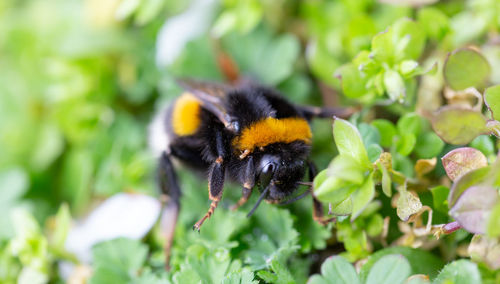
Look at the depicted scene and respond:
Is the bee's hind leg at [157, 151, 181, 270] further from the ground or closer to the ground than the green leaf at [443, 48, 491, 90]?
closer to the ground

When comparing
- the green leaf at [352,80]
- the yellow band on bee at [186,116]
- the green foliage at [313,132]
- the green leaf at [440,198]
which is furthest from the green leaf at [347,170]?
the yellow band on bee at [186,116]

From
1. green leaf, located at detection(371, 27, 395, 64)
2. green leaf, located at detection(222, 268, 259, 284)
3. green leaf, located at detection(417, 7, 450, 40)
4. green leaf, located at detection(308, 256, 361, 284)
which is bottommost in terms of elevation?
green leaf, located at detection(222, 268, 259, 284)

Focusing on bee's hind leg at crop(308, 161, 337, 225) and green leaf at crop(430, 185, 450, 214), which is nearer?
green leaf at crop(430, 185, 450, 214)

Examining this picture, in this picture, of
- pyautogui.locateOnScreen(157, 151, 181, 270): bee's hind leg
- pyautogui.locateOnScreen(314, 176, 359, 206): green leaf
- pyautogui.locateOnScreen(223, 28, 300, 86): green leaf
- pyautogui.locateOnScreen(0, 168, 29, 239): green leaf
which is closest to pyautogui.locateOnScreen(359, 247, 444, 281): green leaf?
pyautogui.locateOnScreen(314, 176, 359, 206): green leaf

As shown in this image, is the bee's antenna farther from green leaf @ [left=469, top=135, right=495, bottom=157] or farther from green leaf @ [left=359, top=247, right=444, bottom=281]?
green leaf @ [left=469, top=135, right=495, bottom=157]

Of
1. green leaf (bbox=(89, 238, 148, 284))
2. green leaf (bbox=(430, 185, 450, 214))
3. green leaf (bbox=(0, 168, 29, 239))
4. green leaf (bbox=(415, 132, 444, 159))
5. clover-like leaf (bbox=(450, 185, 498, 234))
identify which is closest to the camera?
clover-like leaf (bbox=(450, 185, 498, 234))

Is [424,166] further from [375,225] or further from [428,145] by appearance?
[375,225]

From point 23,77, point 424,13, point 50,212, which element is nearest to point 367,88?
point 424,13
